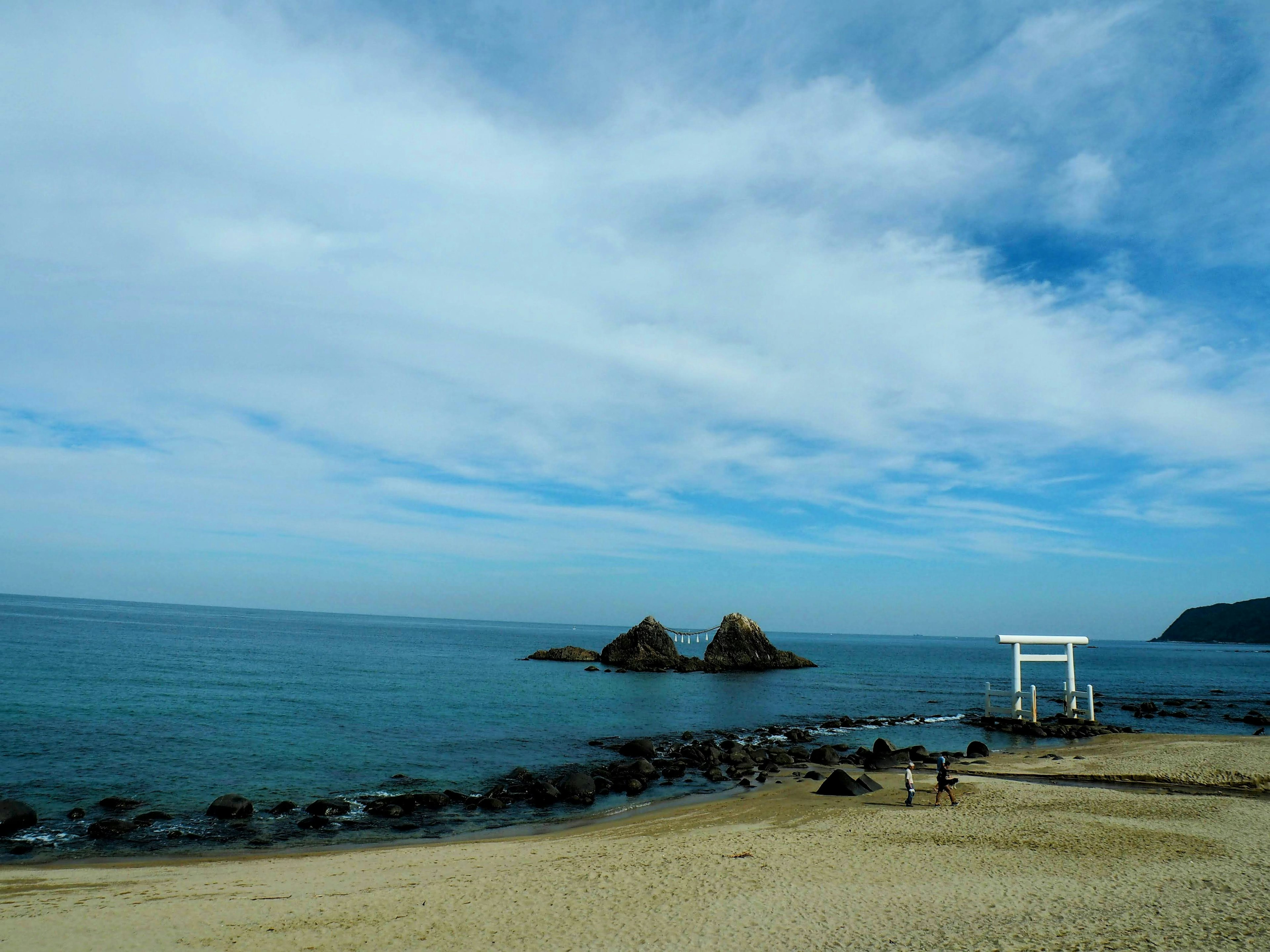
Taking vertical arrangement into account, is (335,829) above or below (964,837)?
below

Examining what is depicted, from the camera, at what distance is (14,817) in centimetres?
2086

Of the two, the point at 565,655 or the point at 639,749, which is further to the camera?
the point at 565,655

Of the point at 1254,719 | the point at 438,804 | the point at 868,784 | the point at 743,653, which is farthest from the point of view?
the point at 743,653

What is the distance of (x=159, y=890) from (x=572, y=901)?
8.77 m

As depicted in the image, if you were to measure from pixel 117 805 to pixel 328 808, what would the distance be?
622 cm

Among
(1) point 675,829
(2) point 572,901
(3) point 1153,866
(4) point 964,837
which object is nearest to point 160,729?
(1) point 675,829

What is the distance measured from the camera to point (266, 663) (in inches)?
3078

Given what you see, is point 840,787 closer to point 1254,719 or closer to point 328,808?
point 328,808

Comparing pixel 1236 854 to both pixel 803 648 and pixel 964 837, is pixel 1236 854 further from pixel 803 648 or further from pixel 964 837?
pixel 803 648

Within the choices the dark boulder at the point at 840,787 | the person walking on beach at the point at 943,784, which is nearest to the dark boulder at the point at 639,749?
the dark boulder at the point at 840,787

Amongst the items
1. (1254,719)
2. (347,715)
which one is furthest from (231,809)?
(1254,719)

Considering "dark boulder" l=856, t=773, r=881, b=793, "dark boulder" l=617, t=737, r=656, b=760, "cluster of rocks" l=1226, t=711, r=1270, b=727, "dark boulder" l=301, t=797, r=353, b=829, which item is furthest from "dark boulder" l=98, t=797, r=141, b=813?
"cluster of rocks" l=1226, t=711, r=1270, b=727

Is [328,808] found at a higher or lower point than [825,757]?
lower

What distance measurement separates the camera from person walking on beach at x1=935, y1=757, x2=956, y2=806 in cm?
2369
